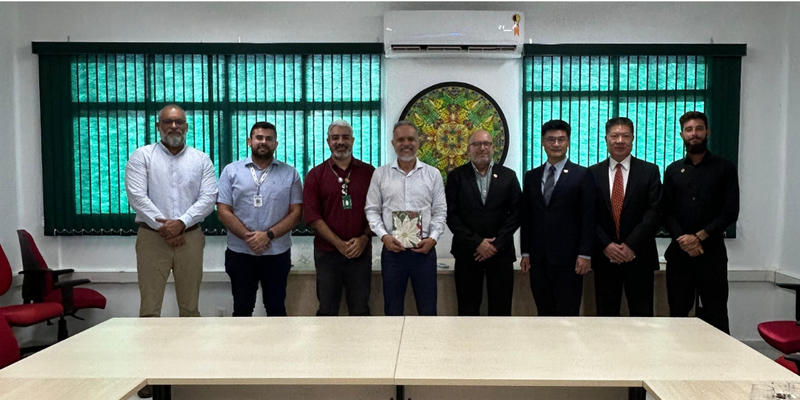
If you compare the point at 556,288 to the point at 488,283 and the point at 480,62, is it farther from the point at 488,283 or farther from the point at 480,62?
the point at 480,62

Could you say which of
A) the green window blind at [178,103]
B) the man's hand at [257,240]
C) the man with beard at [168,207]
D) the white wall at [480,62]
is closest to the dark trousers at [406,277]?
the man's hand at [257,240]

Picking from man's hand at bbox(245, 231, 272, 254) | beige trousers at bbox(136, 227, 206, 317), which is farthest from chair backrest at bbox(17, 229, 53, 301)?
man's hand at bbox(245, 231, 272, 254)

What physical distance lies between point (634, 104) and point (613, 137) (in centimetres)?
125

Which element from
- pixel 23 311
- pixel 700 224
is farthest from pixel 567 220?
pixel 23 311

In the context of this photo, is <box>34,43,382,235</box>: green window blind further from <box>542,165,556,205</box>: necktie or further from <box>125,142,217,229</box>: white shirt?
<box>542,165,556,205</box>: necktie

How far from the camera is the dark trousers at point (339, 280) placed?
12.7ft

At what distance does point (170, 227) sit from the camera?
3811 mm

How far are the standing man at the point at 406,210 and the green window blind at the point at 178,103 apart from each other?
116 centimetres

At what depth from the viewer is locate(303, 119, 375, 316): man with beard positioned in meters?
3.85

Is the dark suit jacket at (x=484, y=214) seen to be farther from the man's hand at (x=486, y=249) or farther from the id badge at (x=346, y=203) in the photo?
the id badge at (x=346, y=203)

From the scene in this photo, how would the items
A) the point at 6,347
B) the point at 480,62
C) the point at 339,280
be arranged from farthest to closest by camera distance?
the point at 480,62 → the point at 339,280 → the point at 6,347

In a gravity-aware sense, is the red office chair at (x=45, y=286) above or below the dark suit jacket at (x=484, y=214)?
below

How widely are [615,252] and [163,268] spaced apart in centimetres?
308

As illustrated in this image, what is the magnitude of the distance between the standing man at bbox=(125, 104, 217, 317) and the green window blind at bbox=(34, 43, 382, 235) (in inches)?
37.7
